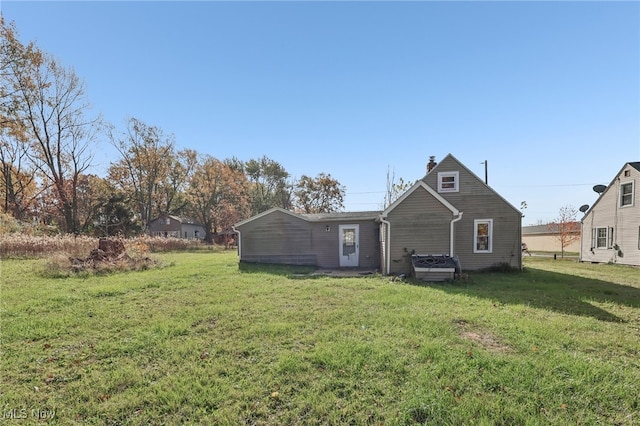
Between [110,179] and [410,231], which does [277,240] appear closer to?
[410,231]

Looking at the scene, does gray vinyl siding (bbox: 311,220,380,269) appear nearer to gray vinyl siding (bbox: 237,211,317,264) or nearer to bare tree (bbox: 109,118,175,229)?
gray vinyl siding (bbox: 237,211,317,264)

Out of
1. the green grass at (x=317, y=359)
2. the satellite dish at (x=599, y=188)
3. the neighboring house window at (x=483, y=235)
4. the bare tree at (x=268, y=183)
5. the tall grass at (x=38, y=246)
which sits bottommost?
the green grass at (x=317, y=359)

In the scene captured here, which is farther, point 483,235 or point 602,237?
point 602,237

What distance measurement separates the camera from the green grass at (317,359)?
2879 millimetres

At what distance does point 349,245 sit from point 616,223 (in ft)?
52.8

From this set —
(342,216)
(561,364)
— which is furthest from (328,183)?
(561,364)

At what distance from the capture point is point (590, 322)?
5.54 meters

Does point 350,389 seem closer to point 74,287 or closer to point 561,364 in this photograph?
point 561,364

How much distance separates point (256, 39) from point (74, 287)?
10452mm

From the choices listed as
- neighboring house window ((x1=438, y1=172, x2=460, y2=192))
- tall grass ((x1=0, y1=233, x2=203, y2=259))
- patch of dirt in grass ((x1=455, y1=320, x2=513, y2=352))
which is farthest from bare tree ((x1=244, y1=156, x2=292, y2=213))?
patch of dirt in grass ((x1=455, y1=320, x2=513, y2=352))

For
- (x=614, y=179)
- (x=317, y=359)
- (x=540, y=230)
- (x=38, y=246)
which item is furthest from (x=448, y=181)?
(x=540, y=230)

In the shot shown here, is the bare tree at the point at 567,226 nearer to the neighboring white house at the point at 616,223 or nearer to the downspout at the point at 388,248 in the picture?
the neighboring white house at the point at 616,223

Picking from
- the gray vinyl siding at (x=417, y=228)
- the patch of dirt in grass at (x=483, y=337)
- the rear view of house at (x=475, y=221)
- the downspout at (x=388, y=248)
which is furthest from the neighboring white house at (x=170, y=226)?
the patch of dirt in grass at (x=483, y=337)

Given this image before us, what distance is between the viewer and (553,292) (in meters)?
8.37
